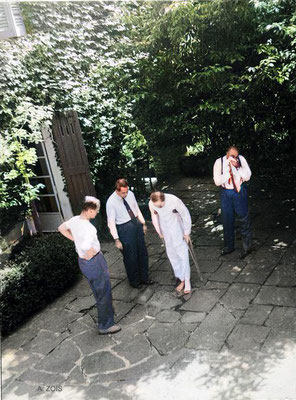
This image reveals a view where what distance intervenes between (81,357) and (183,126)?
4.11m

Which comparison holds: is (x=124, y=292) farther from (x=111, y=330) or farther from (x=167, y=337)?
(x=167, y=337)

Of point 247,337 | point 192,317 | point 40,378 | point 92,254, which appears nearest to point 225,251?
point 192,317

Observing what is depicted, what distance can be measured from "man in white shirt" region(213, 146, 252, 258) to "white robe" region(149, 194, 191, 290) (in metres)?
0.99

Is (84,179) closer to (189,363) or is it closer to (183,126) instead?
(183,126)

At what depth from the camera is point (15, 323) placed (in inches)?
222

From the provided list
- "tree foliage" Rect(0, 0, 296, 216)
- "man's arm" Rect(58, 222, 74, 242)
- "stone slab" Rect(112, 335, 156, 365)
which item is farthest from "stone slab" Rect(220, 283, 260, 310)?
"tree foliage" Rect(0, 0, 296, 216)

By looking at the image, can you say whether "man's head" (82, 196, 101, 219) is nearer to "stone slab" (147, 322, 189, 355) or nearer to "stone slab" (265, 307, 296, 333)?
"stone slab" (147, 322, 189, 355)

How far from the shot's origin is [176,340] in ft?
15.6

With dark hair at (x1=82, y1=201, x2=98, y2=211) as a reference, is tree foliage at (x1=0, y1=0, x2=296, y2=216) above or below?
above

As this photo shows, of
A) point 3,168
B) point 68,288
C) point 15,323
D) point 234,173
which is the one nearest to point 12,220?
point 3,168

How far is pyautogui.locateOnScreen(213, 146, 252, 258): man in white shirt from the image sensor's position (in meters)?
6.10

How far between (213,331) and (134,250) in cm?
170

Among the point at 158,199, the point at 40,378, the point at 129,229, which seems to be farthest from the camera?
the point at 129,229

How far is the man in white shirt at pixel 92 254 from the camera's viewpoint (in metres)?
4.74
